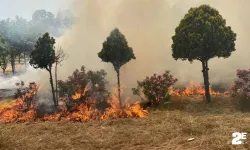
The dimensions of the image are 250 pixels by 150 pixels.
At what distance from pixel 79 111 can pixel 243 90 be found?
→ 13.3 meters

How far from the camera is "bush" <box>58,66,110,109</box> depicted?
87.3 feet

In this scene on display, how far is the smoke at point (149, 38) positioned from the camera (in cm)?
3812

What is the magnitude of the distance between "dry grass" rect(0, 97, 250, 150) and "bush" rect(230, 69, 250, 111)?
84 cm

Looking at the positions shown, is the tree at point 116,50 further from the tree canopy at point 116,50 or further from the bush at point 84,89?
the bush at point 84,89

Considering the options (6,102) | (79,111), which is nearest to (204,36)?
(79,111)

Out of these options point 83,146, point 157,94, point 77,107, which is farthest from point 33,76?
point 83,146

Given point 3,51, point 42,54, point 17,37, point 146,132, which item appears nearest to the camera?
point 146,132

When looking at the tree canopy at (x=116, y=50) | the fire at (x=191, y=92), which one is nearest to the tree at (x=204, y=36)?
the fire at (x=191, y=92)

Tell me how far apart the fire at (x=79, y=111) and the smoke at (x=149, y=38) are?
31.6ft

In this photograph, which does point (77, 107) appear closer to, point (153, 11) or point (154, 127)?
point (154, 127)

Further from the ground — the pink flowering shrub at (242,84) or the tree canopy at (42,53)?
the tree canopy at (42,53)

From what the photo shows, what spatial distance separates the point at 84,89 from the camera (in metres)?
27.3

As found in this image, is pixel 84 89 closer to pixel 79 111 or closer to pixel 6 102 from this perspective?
pixel 79 111

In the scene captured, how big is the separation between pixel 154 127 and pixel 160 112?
4499 mm
